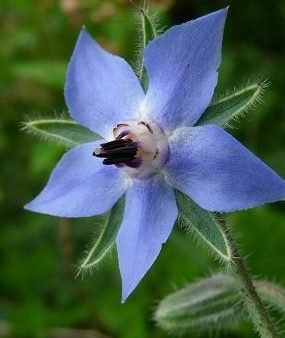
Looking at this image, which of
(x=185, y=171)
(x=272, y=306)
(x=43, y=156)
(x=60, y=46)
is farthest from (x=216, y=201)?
(x=60, y=46)

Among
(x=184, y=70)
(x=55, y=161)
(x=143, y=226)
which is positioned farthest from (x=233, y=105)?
(x=55, y=161)

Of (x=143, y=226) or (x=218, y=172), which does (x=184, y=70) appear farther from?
(x=143, y=226)

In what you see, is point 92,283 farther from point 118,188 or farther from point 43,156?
point 118,188

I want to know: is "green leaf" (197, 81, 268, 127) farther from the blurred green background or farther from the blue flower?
the blurred green background

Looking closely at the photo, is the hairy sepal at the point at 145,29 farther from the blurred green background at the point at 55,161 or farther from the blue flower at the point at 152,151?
the blurred green background at the point at 55,161

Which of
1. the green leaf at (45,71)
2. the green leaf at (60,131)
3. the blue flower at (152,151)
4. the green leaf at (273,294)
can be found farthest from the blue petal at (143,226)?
the green leaf at (45,71)
